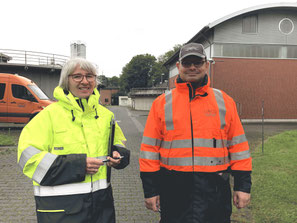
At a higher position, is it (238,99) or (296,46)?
(296,46)

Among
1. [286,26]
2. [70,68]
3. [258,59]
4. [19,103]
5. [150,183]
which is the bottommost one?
[150,183]

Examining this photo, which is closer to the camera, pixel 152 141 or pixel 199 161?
pixel 199 161

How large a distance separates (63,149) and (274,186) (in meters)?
4.60

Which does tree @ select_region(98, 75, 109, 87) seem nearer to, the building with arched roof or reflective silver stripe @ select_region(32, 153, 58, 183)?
reflective silver stripe @ select_region(32, 153, 58, 183)

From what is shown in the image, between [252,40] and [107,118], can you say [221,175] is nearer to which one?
[107,118]

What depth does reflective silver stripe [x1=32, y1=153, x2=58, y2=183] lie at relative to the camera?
6.01 ft

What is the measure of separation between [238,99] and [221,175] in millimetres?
20917

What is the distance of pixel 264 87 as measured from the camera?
22.1 m

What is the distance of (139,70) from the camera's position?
238 feet

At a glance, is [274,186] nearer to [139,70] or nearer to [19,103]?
[19,103]

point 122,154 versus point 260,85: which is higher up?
point 260,85

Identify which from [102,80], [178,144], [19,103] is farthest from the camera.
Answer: [102,80]

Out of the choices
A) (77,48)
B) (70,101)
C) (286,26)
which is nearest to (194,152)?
(70,101)

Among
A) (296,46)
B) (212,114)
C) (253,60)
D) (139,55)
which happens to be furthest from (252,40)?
(139,55)
